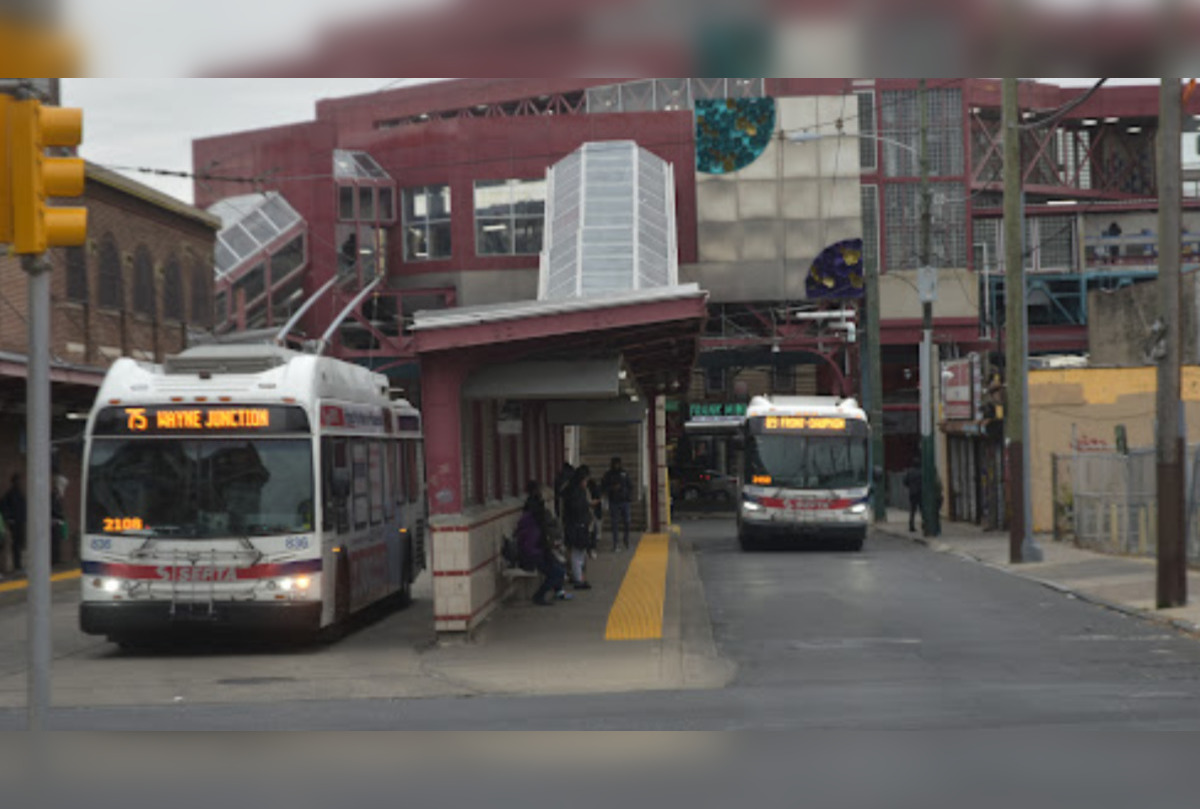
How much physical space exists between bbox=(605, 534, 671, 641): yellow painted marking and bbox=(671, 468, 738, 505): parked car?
30.6 meters

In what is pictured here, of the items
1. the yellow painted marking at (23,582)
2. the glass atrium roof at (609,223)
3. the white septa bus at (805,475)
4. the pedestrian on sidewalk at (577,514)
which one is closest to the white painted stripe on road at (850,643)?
the pedestrian on sidewalk at (577,514)

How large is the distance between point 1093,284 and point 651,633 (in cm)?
5791

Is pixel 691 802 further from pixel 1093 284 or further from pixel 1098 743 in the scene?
pixel 1093 284

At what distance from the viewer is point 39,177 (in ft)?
29.2

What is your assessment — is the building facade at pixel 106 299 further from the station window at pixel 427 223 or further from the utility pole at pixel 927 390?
the utility pole at pixel 927 390

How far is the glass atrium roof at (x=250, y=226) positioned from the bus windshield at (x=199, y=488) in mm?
41529

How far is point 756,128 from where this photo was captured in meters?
65.7

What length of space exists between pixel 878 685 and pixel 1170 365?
8469 millimetres

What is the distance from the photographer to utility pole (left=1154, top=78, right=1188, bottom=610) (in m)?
20.7

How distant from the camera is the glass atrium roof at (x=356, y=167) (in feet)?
212

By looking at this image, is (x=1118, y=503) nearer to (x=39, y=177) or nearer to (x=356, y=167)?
(x=39, y=177)

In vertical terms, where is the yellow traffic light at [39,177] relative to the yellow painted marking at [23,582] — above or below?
above

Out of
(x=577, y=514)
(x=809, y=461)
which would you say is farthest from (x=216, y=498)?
(x=809, y=461)

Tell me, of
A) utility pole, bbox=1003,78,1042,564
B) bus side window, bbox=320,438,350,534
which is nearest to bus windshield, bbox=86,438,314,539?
bus side window, bbox=320,438,350,534
